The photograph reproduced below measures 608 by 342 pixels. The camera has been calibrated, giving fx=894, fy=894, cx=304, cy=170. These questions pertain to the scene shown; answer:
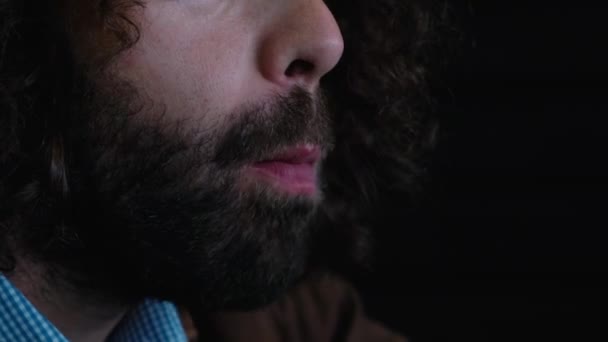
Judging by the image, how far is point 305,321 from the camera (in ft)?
3.87

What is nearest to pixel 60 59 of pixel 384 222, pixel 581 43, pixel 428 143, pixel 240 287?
pixel 240 287

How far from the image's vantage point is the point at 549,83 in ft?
4.15

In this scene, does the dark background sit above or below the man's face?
below

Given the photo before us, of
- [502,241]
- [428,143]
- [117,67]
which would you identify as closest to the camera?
[117,67]

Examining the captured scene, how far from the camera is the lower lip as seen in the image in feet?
2.69

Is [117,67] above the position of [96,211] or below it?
above

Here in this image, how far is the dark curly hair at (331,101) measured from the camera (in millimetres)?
769

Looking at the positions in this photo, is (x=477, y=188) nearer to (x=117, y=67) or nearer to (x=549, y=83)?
(x=549, y=83)

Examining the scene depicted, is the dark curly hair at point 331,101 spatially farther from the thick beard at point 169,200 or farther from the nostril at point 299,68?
the nostril at point 299,68

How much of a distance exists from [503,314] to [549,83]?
0.35 m

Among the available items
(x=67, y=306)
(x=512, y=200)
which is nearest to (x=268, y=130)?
(x=67, y=306)

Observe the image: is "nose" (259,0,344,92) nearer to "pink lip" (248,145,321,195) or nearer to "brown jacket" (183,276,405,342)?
"pink lip" (248,145,321,195)

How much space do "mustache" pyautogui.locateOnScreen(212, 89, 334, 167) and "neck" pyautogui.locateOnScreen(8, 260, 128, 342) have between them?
0.19m

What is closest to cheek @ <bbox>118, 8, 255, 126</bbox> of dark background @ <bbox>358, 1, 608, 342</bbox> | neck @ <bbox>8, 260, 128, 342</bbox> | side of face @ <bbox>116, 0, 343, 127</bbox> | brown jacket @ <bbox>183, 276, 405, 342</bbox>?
side of face @ <bbox>116, 0, 343, 127</bbox>
